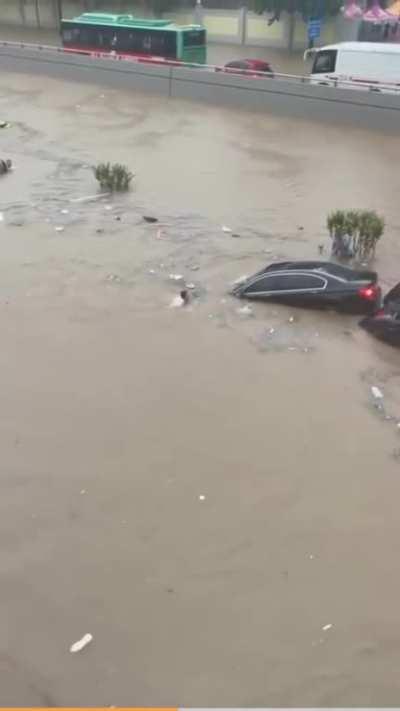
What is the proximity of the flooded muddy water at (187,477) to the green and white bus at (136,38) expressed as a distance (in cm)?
1671

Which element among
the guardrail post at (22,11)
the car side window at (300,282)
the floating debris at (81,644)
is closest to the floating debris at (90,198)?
the car side window at (300,282)

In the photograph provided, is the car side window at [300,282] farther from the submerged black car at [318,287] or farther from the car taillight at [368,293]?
the car taillight at [368,293]

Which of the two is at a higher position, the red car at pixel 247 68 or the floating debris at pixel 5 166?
the red car at pixel 247 68

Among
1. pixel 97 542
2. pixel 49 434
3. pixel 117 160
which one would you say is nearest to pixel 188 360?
pixel 49 434

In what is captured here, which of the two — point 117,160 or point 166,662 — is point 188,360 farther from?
point 117,160

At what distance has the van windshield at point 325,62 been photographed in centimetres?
2345

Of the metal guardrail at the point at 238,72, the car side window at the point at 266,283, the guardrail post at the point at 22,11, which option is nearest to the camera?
the car side window at the point at 266,283

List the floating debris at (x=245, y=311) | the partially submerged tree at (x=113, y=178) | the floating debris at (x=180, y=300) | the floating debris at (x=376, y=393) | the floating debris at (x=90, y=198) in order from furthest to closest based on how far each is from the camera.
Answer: the partially submerged tree at (x=113, y=178) → the floating debris at (x=90, y=198) → the floating debris at (x=180, y=300) → the floating debris at (x=245, y=311) → the floating debris at (x=376, y=393)

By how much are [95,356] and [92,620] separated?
4.19 m

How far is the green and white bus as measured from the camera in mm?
27453

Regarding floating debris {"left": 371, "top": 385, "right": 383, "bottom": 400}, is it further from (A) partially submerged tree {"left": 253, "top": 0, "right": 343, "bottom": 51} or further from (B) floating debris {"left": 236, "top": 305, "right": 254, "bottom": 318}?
(A) partially submerged tree {"left": 253, "top": 0, "right": 343, "bottom": 51}

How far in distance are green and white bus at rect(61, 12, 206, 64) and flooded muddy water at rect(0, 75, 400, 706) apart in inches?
658

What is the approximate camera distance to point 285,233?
13.5 meters

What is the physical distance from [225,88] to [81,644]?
22933mm
